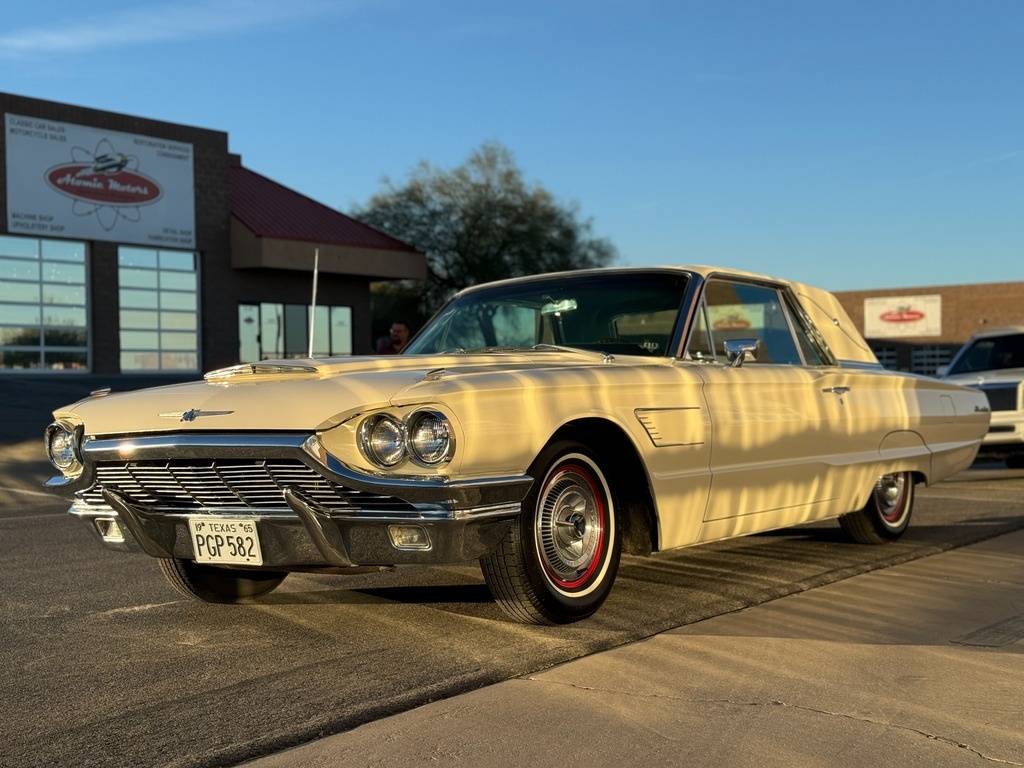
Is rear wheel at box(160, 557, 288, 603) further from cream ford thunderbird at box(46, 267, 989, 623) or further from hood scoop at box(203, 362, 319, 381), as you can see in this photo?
hood scoop at box(203, 362, 319, 381)

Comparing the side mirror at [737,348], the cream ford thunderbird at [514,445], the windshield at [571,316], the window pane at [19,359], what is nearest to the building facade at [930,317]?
the window pane at [19,359]

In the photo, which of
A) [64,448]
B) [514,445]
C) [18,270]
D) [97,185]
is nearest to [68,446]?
[64,448]

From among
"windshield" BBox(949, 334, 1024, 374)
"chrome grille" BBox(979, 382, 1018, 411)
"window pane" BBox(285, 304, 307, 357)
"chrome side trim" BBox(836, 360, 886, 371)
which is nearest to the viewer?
"chrome side trim" BBox(836, 360, 886, 371)

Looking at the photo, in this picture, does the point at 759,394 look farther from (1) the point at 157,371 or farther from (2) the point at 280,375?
(1) the point at 157,371

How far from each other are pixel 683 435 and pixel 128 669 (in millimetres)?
2558

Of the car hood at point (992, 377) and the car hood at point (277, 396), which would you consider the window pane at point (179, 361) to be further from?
the car hood at point (277, 396)

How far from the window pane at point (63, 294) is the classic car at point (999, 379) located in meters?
22.3

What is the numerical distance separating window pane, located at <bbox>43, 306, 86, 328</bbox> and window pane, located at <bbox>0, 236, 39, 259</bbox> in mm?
1432

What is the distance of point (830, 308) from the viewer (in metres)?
7.31

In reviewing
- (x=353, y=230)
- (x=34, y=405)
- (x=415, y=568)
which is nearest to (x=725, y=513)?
(x=415, y=568)

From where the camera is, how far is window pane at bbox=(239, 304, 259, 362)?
32625 mm

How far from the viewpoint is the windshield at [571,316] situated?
591cm

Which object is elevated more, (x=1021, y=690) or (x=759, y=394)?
(x=759, y=394)

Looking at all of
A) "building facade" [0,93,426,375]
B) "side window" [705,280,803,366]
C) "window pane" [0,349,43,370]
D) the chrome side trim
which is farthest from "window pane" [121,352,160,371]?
"side window" [705,280,803,366]
